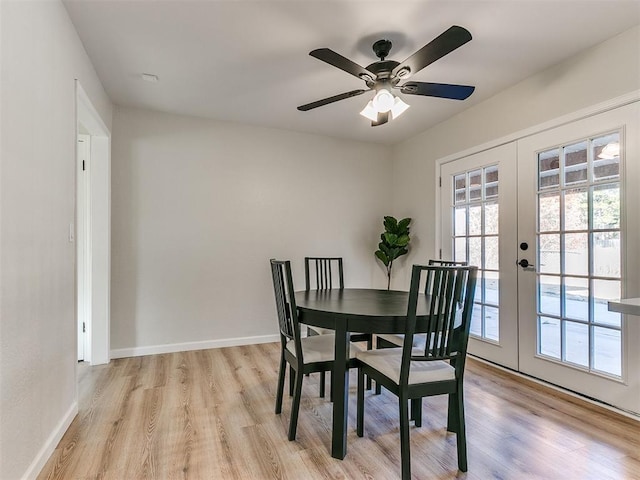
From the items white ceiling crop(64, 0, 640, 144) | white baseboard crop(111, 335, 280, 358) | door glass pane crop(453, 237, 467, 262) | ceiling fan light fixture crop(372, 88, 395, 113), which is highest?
white ceiling crop(64, 0, 640, 144)

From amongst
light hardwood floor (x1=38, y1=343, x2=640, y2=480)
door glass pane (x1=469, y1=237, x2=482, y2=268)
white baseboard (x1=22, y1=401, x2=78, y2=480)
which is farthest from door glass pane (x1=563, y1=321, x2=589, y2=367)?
white baseboard (x1=22, y1=401, x2=78, y2=480)

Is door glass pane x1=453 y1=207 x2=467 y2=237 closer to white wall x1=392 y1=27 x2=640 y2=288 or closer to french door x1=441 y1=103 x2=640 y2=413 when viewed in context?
french door x1=441 y1=103 x2=640 y2=413

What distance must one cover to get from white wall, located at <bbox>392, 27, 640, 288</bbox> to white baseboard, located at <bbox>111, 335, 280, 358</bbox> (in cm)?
192

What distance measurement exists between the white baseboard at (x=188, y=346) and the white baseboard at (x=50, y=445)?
4.01 ft

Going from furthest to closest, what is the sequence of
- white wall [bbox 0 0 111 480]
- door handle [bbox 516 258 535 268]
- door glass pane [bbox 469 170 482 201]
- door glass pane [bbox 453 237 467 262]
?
door glass pane [bbox 453 237 467 262]
door glass pane [bbox 469 170 482 201]
door handle [bbox 516 258 535 268]
white wall [bbox 0 0 111 480]

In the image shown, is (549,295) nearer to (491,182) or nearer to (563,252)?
(563,252)

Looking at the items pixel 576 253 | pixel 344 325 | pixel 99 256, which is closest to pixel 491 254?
pixel 576 253

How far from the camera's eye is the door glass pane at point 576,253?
8.27 ft

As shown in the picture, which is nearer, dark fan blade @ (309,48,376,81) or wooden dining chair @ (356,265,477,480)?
wooden dining chair @ (356,265,477,480)

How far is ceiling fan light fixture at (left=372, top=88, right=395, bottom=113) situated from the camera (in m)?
2.18

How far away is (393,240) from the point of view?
4.26 meters

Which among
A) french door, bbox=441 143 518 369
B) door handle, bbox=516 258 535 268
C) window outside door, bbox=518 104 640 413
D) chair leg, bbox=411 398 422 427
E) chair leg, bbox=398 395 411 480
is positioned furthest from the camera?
french door, bbox=441 143 518 369

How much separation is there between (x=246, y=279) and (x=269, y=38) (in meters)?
2.47

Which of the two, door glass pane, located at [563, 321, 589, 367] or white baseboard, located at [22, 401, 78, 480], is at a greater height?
door glass pane, located at [563, 321, 589, 367]
